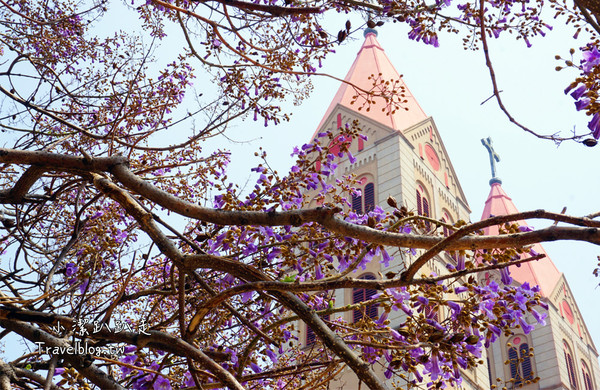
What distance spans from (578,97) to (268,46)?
2.73 meters

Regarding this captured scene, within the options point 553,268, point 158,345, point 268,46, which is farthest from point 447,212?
point 158,345

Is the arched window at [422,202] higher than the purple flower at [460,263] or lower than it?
higher

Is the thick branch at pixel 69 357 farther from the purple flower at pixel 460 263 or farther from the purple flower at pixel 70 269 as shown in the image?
the purple flower at pixel 460 263

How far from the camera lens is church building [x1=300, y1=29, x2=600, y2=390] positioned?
26.2 metres

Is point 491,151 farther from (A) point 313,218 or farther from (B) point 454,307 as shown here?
(A) point 313,218

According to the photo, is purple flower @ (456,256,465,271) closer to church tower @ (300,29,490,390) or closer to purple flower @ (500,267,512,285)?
purple flower @ (500,267,512,285)

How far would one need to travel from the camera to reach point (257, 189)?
4828 millimetres

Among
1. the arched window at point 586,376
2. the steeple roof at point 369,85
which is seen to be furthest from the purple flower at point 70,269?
the arched window at point 586,376

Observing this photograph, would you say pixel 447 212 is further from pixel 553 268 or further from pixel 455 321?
pixel 455 321

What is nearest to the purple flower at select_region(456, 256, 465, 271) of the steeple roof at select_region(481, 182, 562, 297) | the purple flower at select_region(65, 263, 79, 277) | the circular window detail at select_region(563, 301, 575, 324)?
the purple flower at select_region(65, 263, 79, 277)

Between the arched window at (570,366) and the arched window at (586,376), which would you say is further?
the arched window at (586,376)

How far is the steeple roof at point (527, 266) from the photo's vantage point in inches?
1266

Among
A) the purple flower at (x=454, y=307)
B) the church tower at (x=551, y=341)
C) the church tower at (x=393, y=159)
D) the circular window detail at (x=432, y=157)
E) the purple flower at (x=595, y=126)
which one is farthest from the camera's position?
the church tower at (x=551, y=341)

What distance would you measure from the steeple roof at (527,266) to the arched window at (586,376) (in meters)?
5.25
